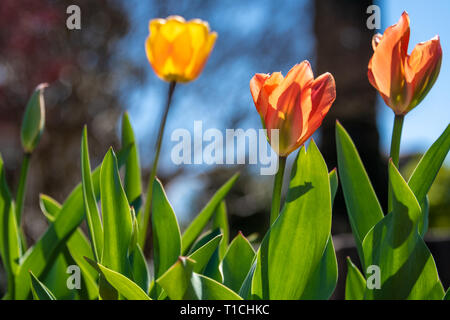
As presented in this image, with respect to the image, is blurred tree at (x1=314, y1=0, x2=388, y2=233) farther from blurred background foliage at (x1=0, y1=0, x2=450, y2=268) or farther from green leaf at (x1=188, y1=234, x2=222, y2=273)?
green leaf at (x1=188, y1=234, x2=222, y2=273)

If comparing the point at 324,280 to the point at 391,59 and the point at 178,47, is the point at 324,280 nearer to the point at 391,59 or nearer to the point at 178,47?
the point at 391,59

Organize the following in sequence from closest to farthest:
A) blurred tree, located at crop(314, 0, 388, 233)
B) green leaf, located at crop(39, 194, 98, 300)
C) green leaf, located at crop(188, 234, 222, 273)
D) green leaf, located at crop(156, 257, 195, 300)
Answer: green leaf, located at crop(156, 257, 195, 300) < green leaf, located at crop(188, 234, 222, 273) < green leaf, located at crop(39, 194, 98, 300) < blurred tree, located at crop(314, 0, 388, 233)

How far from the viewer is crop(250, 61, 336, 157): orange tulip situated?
0.43 meters

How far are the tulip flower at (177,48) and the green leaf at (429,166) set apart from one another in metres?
0.38

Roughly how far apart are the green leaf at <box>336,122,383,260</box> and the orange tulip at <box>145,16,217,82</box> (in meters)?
0.32

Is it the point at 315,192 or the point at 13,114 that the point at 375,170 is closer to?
the point at 315,192

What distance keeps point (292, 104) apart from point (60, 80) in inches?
128

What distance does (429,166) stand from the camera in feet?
1.62

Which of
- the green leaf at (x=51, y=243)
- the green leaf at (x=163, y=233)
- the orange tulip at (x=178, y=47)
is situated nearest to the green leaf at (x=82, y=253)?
the green leaf at (x=51, y=243)

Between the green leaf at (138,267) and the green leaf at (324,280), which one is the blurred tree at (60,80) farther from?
the green leaf at (324,280)

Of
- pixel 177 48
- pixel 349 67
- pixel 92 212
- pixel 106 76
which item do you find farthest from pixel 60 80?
pixel 92 212

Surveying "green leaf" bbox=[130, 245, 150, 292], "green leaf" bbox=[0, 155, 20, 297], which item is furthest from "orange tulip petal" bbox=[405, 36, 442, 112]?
"green leaf" bbox=[0, 155, 20, 297]
